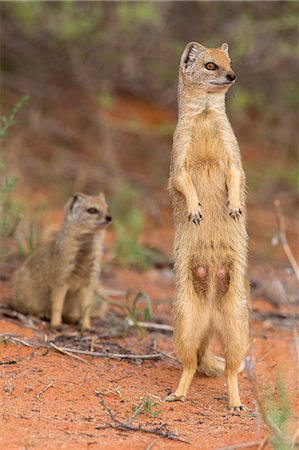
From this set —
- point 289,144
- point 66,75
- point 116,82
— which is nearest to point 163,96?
point 116,82

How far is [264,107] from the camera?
36.5 feet

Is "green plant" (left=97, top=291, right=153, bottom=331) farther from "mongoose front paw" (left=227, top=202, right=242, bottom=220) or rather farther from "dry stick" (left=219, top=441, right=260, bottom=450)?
"dry stick" (left=219, top=441, right=260, bottom=450)

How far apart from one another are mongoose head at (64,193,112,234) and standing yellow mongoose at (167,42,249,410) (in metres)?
1.48

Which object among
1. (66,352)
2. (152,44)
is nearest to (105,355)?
(66,352)

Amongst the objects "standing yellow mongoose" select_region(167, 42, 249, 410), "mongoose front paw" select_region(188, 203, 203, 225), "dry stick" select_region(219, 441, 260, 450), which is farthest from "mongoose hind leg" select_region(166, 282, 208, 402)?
"dry stick" select_region(219, 441, 260, 450)

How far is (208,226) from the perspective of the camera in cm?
419

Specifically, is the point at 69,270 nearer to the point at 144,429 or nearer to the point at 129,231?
the point at 144,429

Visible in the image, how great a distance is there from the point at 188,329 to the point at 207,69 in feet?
4.66

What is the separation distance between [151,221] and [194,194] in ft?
17.6

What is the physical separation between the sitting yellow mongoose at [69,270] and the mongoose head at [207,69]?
5.25 ft

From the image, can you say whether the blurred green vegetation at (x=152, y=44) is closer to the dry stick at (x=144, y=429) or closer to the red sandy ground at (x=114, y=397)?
Answer: the red sandy ground at (x=114, y=397)

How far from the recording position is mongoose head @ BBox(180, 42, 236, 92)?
416 centimetres

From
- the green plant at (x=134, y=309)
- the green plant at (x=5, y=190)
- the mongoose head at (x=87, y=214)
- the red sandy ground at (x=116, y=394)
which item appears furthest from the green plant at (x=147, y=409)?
the mongoose head at (x=87, y=214)

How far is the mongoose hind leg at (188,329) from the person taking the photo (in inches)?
162
